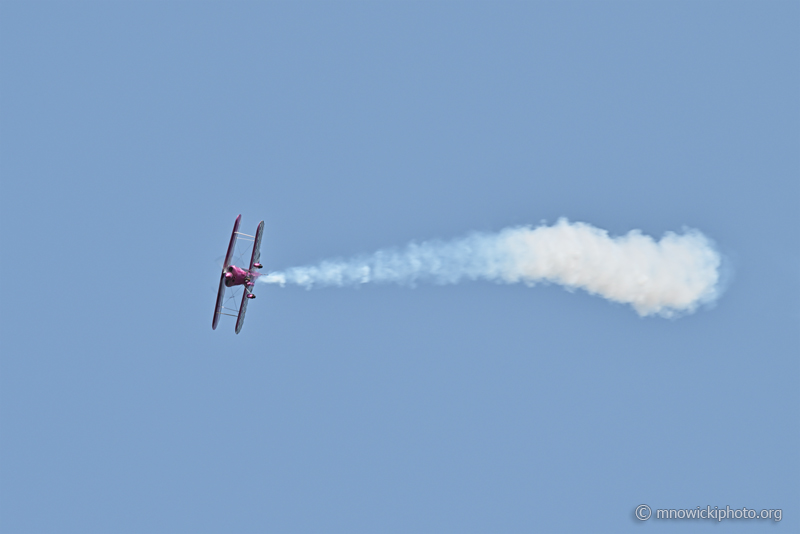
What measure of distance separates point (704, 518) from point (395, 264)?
1717cm

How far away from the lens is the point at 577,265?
107 metres

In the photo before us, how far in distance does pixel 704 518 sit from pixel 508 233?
584 inches

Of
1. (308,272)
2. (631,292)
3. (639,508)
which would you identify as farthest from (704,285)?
(308,272)

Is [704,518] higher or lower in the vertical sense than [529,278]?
lower

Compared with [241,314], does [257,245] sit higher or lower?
higher

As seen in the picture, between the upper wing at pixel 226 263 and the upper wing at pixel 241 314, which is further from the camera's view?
the upper wing at pixel 241 314

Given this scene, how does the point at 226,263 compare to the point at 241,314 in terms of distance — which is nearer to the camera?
the point at 226,263

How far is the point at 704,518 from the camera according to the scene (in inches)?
4198

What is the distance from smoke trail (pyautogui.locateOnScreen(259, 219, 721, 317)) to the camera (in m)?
107

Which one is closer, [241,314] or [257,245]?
[257,245]

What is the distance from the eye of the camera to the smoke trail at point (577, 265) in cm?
10688

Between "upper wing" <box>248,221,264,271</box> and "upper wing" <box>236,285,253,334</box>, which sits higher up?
"upper wing" <box>248,221,264,271</box>

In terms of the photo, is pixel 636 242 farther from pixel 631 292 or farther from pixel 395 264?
pixel 395 264

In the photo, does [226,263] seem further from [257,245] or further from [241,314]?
→ [241,314]
